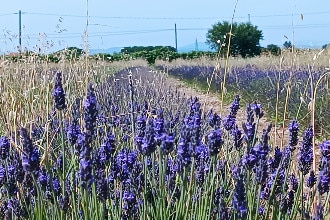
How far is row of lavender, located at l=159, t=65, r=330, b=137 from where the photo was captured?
599cm

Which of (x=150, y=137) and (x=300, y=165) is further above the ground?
(x=150, y=137)

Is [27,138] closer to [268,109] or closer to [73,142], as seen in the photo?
[73,142]

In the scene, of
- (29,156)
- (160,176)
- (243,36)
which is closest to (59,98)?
(29,156)

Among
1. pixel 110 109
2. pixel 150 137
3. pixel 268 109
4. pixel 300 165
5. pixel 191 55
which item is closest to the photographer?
pixel 150 137

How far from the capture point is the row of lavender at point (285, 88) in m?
5.99

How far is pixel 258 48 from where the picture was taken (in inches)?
1442

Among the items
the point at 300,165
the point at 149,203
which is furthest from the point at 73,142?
the point at 300,165

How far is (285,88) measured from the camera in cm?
740

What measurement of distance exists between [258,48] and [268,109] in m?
28.7

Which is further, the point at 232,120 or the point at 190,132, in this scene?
the point at 232,120

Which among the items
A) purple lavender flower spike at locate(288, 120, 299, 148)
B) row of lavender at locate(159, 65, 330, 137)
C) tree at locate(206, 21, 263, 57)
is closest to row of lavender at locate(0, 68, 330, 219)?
purple lavender flower spike at locate(288, 120, 299, 148)

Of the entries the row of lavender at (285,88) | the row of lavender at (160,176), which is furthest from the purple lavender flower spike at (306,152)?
the row of lavender at (285,88)

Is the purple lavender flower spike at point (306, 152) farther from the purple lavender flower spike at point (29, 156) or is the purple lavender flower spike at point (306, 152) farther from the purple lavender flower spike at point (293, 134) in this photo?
the purple lavender flower spike at point (29, 156)

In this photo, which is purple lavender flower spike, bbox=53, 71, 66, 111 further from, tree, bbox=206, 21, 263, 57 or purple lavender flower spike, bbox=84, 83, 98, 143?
tree, bbox=206, 21, 263, 57
